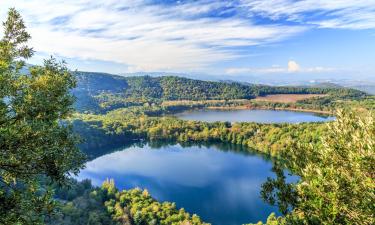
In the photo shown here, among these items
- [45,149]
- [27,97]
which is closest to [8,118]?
[27,97]

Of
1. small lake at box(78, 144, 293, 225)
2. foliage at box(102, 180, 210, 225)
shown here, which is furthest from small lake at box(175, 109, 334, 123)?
foliage at box(102, 180, 210, 225)

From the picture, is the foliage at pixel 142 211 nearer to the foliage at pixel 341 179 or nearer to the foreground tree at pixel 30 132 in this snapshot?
the foliage at pixel 341 179

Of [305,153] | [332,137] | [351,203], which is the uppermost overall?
[332,137]

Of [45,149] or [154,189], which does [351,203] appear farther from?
[154,189]

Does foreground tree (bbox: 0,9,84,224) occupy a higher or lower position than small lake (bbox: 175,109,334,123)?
higher

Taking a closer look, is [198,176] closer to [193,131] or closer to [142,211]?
[142,211]

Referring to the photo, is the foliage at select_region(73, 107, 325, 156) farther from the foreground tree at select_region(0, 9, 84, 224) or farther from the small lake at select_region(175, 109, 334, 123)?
the foreground tree at select_region(0, 9, 84, 224)

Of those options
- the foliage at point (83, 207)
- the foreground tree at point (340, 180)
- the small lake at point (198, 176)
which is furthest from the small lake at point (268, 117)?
the foreground tree at point (340, 180)
